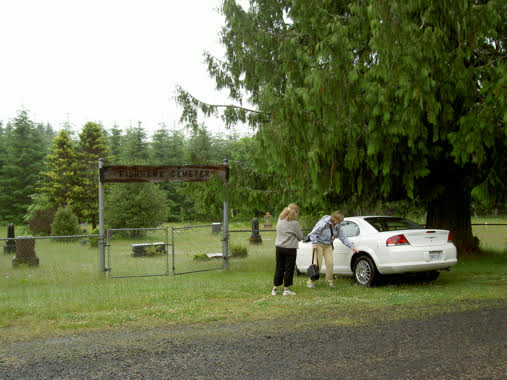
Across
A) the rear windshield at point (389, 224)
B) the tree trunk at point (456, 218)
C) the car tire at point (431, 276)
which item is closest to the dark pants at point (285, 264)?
the rear windshield at point (389, 224)

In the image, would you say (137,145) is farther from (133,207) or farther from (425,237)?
(425,237)

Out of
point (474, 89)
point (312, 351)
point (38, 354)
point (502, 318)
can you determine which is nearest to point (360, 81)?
point (474, 89)

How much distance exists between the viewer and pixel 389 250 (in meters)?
9.30

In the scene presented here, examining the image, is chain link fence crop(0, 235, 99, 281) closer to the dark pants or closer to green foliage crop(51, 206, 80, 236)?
the dark pants

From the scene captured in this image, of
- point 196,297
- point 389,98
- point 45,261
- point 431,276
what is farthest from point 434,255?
point 45,261

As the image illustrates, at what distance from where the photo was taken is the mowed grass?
7.14 meters

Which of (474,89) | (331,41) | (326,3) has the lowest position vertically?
(474,89)

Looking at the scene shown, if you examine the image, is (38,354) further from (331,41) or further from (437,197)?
(437,197)

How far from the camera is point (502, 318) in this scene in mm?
6613

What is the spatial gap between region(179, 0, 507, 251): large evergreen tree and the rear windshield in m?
1.36

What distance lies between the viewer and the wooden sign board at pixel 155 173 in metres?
13.2

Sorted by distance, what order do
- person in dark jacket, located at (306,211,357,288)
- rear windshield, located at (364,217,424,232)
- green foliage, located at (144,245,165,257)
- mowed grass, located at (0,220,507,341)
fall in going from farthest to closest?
1. green foliage, located at (144,245,165,257)
2. rear windshield, located at (364,217,424,232)
3. person in dark jacket, located at (306,211,357,288)
4. mowed grass, located at (0,220,507,341)

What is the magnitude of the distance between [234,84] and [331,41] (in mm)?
7356

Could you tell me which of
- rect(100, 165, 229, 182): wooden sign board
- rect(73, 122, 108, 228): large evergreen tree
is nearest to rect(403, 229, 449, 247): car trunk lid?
rect(100, 165, 229, 182): wooden sign board
